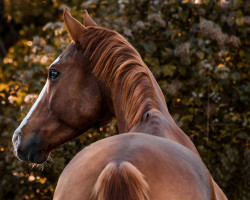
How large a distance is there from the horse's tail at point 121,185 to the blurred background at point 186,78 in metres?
2.99

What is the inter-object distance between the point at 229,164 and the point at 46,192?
6.02ft

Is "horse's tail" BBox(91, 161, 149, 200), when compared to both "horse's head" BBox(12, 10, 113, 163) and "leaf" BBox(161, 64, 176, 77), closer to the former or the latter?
"horse's head" BBox(12, 10, 113, 163)

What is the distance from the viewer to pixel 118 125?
260 cm

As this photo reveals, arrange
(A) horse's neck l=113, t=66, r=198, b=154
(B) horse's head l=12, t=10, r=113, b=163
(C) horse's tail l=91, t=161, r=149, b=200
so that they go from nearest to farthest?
(C) horse's tail l=91, t=161, r=149, b=200, (A) horse's neck l=113, t=66, r=198, b=154, (B) horse's head l=12, t=10, r=113, b=163

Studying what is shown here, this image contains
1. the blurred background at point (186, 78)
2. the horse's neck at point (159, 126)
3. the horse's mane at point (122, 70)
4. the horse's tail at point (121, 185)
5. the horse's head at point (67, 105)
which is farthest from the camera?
the blurred background at point (186, 78)

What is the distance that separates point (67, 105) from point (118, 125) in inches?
13.6

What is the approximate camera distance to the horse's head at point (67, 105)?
272cm

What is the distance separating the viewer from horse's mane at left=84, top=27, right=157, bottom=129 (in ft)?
7.47

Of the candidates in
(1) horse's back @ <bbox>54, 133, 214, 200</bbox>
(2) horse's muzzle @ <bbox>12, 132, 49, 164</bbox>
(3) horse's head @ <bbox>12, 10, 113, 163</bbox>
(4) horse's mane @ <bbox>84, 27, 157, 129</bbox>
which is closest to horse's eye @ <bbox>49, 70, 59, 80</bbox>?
(3) horse's head @ <bbox>12, 10, 113, 163</bbox>

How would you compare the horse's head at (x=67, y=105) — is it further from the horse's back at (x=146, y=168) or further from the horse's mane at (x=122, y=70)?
the horse's back at (x=146, y=168)

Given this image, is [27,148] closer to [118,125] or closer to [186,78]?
[118,125]

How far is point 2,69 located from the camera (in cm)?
558

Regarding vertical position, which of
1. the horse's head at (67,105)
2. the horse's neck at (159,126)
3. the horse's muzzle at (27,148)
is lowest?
the horse's muzzle at (27,148)

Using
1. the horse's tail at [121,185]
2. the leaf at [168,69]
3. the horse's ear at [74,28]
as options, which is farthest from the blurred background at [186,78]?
the horse's tail at [121,185]
